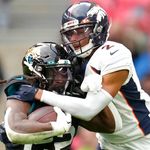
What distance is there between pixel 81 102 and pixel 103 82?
189mm

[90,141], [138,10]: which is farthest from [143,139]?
[138,10]

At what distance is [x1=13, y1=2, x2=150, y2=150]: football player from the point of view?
550cm

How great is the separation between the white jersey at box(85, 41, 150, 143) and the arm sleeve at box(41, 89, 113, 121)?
168 mm

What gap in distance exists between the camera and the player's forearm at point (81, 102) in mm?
5465

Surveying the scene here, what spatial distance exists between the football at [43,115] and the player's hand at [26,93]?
88 millimetres

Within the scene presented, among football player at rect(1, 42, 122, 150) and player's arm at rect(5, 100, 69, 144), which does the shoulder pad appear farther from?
player's arm at rect(5, 100, 69, 144)

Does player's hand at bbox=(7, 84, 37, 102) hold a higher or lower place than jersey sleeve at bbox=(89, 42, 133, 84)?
lower

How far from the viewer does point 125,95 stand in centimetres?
577

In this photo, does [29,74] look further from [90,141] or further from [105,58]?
[90,141]

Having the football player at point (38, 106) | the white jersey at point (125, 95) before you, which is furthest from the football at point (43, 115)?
the white jersey at point (125, 95)

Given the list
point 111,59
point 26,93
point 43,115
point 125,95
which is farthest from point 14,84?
point 125,95

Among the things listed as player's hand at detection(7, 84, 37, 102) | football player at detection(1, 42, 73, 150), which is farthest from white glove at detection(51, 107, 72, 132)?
player's hand at detection(7, 84, 37, 102)

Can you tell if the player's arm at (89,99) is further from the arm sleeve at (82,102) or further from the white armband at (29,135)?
the white armband at (29,135)

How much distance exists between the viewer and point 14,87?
556 centimetres
